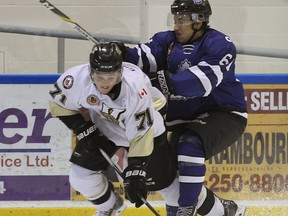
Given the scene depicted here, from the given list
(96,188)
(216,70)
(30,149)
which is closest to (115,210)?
(96,188)

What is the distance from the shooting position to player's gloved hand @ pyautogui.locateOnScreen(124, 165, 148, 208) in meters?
3.16

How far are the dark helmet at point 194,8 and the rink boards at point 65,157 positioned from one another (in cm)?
100

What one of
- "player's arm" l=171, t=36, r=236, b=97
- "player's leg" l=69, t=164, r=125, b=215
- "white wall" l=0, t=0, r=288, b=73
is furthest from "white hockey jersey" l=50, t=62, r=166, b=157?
"white wall" l=0, t=0, r=288, b=73

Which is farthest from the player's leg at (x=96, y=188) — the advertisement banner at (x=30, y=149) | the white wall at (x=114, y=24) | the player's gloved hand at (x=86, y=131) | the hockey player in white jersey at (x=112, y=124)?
the white wall at (x=114, y=24)

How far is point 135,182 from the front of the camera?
10.4 ft

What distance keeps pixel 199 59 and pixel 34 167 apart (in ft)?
4.44

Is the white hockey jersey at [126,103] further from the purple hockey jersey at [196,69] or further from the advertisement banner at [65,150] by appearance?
the advertisement banner at [65,150]

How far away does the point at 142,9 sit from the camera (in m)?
4.40

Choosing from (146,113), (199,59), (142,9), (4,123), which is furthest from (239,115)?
(4,123)

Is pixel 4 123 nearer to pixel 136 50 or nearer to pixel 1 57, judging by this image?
pixel 1 57

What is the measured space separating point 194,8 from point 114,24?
112 centimetres

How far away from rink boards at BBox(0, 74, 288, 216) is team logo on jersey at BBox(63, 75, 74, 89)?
3.63 feet

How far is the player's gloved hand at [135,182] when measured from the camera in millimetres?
3162

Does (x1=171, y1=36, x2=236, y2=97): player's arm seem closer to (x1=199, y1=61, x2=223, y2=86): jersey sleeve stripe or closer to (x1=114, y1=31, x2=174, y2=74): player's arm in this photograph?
(x1=199, y1=61, x2=223, y2=86): jersey sleeve stripe
